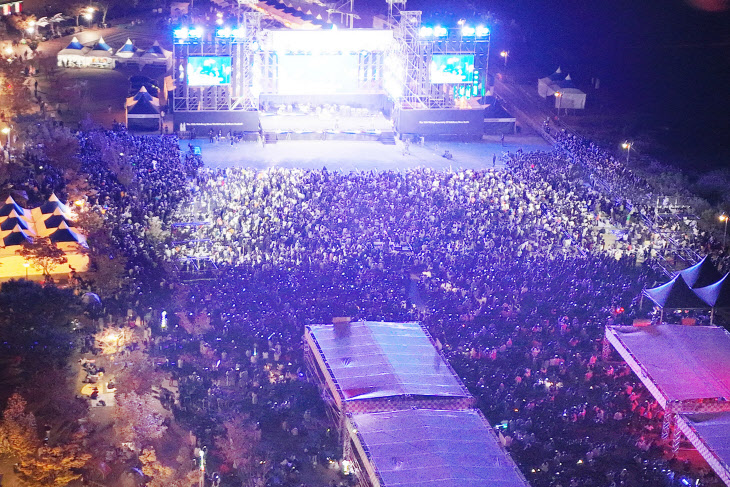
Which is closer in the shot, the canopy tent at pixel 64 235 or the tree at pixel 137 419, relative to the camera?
the tree at pixel 137 419

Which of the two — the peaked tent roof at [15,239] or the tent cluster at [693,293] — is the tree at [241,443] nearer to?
the tent cluster at [693,293]

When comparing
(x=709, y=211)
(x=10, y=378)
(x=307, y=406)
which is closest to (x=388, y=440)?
(x=307, y=406)

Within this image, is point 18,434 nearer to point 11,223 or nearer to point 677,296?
point 11,223

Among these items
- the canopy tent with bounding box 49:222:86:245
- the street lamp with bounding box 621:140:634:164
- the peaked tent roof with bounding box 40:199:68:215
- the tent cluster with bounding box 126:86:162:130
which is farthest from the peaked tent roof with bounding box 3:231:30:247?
the street lamp with bounding box 621:140:634:164

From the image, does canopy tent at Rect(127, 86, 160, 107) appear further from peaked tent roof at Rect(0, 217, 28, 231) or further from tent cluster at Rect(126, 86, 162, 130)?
peaked tent roof at Rect(0, 217, 28, 231)

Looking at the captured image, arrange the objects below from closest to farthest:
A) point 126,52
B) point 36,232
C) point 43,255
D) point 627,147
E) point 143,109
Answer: point 43,255, point 36,232, point 143,109, point 627,147, point 126,52

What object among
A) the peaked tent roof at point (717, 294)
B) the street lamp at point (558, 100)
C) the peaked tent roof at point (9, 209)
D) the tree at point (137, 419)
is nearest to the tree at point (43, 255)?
the peaked tent roof at point (9, 209)

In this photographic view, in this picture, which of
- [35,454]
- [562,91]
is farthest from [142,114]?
[35,454]

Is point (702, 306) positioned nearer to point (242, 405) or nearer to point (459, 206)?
point (459, 206)
